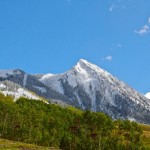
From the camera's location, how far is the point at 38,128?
188 m

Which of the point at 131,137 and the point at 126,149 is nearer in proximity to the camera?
the point at 126,149

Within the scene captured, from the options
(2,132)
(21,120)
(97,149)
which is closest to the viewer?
(97,149)

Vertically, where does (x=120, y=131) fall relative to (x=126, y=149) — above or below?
above

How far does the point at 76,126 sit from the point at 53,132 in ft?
49.5

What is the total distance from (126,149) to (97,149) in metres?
12.4

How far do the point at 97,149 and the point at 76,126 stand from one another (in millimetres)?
25903

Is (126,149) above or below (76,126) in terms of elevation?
below

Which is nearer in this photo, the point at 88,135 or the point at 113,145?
the point at 113,145

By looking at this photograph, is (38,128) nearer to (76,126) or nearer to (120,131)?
(76,126)

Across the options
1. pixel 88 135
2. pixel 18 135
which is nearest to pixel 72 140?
pixel 88 135

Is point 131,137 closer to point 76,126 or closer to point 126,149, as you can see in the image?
point 126,149

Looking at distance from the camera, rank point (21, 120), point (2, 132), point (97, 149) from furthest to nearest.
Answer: point (21, 120), point (2, 132), point (97, 149)

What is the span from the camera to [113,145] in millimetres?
178250

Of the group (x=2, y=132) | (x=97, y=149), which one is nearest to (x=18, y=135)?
(x=2, y=132)
